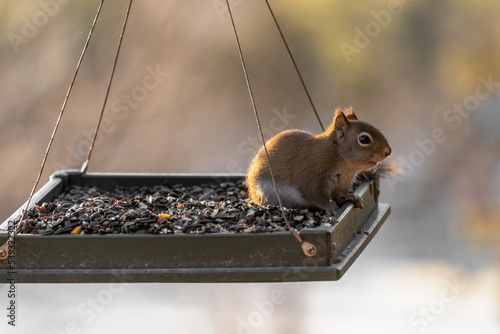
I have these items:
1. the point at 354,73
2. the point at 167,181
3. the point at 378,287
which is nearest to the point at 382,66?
the point at 354,73

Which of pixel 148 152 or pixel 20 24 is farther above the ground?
pixel 20 24

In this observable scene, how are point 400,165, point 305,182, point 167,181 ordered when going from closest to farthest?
point 305,182, point 400,165, point 167,181

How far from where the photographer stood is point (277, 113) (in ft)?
18.6

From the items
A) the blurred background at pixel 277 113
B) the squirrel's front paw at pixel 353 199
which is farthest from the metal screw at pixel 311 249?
the blurred background at pixel 277 113

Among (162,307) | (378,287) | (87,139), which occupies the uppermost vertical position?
(87,139)

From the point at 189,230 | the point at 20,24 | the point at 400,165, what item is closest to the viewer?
the point at 189,230

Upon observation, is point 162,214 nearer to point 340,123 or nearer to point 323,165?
point 323,165

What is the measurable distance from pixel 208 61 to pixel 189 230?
3.37 metres

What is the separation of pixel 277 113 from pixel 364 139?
2713 mm

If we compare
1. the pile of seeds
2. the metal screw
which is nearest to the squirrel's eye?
the pile of seeds

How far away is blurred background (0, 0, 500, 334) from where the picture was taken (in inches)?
215

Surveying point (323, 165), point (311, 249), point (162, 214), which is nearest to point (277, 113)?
point (323, 165)

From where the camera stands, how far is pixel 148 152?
579 cm

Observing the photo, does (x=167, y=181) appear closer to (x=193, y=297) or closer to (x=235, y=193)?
(x=235, y=193)
